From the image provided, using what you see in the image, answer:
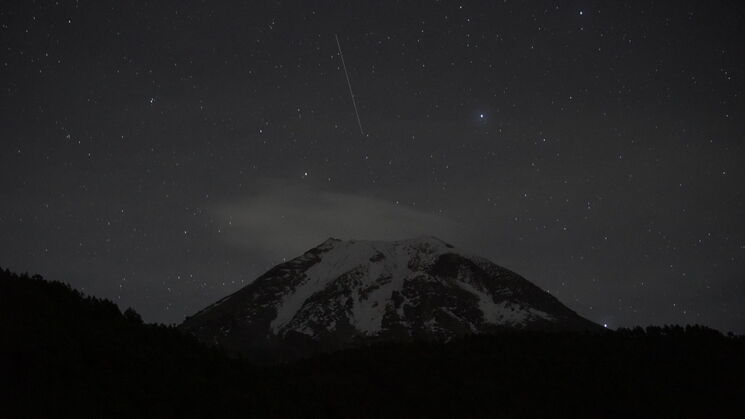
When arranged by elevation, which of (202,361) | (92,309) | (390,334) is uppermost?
(390,334)

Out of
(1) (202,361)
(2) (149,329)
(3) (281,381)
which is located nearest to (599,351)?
(3) (281,381)

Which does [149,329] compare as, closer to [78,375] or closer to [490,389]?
[78,375]

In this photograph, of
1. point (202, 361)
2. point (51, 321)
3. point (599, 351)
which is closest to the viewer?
point (51, 321)

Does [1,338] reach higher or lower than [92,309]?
lower

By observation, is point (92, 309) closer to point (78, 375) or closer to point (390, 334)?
point (78, 375)

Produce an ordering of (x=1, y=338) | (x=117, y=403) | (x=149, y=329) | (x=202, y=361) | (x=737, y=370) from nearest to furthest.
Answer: (x=117, y=403)
(x=1, y=338)
(x=202, y=361)
(x=149, y=329)
(x=737, y=370)

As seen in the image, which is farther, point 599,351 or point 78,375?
point 599,351
